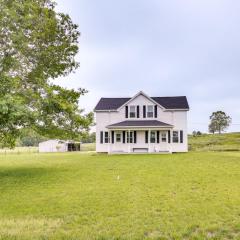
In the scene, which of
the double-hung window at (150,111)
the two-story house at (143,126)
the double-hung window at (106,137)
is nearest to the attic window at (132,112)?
the two-story house at (143,126)

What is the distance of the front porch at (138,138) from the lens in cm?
3631

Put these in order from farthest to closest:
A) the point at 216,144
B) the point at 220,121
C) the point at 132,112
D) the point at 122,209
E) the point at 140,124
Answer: the point at 220,121, the point at 216,144, the point at 132,112, the point at 140,124, the point at 122,209

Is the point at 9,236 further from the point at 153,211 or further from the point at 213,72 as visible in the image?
the point at 213,72

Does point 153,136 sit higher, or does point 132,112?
point 132,112

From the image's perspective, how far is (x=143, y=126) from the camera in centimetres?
3547

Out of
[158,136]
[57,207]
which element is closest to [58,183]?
[57,207]

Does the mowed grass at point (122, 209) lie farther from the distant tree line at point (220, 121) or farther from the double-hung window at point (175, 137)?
the distant tree line at point (220, 121)

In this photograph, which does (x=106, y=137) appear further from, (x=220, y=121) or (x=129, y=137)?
(x=220, y=121)

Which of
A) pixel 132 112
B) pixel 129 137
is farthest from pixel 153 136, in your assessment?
pixel 132 112

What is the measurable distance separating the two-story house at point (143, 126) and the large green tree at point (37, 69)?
17.7 m

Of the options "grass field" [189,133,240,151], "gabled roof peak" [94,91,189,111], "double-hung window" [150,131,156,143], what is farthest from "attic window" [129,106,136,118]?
"grass field" [189,133,240,151]

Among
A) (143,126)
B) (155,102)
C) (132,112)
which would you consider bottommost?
(143,126)

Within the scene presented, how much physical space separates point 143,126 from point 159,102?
5.47 metres

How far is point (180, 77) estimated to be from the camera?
39094 mm
